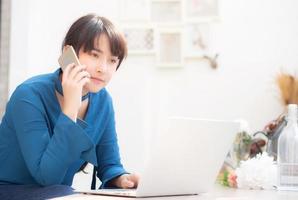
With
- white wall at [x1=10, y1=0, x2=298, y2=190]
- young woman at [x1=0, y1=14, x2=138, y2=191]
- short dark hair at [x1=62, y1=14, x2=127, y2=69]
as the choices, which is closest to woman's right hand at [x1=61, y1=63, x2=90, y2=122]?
young woman at [x1=0, y1=14, x2=138, y2=191]

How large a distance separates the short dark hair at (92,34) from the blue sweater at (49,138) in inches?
4.5

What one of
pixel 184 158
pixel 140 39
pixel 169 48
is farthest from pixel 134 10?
pixel 184 158

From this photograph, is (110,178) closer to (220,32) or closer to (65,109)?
(65,109)

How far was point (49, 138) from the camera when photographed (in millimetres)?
1165

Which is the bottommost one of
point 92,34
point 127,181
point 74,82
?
point 127,181

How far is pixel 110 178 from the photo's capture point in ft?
4.42

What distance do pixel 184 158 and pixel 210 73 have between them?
1843mm

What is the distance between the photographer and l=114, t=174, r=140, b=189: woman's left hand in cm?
128

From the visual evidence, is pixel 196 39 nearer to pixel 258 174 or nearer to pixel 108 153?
pixel 108 153

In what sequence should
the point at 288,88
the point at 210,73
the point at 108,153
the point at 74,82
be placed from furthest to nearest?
the point at 210,73, the point at 288,88, the point at 108,153, the point at 74,82

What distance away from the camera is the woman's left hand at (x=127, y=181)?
4.19 feet

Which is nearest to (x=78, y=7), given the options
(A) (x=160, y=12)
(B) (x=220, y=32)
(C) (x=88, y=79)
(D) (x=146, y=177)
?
(A) (x=160, y=12)

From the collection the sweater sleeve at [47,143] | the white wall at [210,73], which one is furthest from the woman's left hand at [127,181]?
the white wall at [210,73]

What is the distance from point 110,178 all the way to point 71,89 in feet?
1.00
